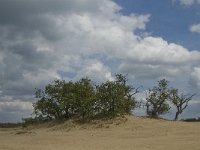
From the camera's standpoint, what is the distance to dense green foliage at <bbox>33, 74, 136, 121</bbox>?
175 ft

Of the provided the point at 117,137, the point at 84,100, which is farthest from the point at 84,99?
the point at 117,137

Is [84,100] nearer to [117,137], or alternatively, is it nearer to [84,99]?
[84,99]

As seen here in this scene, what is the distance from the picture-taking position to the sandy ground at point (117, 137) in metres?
31.9

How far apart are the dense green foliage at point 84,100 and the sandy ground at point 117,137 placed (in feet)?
8.39

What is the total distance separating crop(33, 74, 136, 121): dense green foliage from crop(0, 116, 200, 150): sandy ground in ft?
8.39

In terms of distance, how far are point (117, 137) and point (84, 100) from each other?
48.5 ft

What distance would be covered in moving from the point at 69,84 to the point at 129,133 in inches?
636

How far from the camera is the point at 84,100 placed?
5438cm

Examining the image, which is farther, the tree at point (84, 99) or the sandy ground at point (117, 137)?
the tree at point (84, 99)

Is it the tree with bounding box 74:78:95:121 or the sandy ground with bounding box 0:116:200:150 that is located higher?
the tree with bounding box 74:78:95:121

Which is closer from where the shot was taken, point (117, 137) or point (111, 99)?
point (117, 137)

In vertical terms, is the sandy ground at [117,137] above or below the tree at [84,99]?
below

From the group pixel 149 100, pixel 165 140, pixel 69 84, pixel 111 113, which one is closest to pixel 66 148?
pixel 165 140

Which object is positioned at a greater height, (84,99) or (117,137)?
(84,99)
